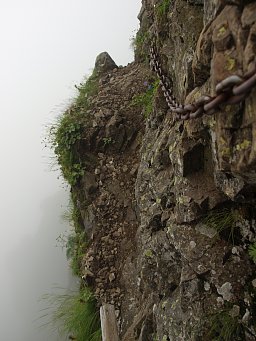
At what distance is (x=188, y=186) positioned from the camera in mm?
3816

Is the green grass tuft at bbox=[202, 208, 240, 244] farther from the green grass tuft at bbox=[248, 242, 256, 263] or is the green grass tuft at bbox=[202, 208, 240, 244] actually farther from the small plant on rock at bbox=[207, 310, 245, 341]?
the small plant on rock at bbox=[207, 310, 245, 341]

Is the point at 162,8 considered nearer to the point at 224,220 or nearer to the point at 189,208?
the point at 189,208

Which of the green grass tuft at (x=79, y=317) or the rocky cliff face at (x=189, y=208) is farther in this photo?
the green grass tuft at (x=79, y=317)

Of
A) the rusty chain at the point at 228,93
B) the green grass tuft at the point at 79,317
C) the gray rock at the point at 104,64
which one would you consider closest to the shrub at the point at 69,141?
the gray rock at the point at 104,64

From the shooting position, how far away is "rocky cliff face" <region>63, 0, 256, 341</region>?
2291 millimetres

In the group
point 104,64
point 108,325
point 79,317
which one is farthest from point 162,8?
point 79,317

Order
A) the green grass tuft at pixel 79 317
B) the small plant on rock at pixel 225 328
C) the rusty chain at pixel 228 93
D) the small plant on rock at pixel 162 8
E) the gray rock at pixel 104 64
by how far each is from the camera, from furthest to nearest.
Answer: the gray rock at pixel 104 64, the green grass tuft at pixel 79 317, the small plant on rock at pixel 162 8, the small plant on rock at pixel 225 328, the rusty chain at pixel 228 93

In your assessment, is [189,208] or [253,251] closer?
[253,251]

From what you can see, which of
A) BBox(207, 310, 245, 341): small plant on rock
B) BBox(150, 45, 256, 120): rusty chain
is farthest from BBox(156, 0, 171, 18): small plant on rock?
BBox(207, 310, 245, 341): small plant on rock

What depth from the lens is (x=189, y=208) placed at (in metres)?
3.74

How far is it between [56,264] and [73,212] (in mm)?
11348

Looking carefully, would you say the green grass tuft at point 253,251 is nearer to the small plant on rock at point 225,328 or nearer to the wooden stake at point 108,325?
the small plant on rock at point 225,328

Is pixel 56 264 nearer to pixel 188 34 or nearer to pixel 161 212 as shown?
pixel 161 212

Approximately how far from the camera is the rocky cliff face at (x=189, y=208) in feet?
7.52
